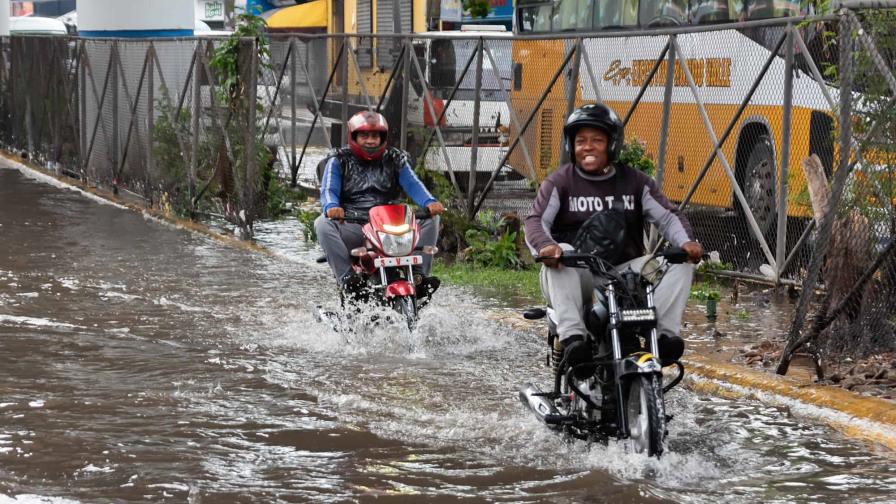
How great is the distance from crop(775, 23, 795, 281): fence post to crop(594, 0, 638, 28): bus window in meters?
5.31

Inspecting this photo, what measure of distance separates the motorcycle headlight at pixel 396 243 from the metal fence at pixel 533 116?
2560 mm

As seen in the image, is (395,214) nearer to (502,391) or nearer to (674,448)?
(502,391)

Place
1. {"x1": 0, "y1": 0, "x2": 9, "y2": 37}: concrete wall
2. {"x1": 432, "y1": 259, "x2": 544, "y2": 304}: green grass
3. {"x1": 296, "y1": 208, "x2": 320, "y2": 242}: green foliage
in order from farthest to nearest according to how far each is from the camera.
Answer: {"x1": 0, "y1": 0, "x2": 9, "y2": 37}: concrete wall
{"x1": 296, "y1": 208, "x2": 320, "y2": 242}: green foliage
{"x1": 432, "y1": 259, "x2": 544, "y2": 304}: green grass

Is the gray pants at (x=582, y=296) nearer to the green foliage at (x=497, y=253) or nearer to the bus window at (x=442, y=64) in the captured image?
the green foliage at (x=497, y=253)

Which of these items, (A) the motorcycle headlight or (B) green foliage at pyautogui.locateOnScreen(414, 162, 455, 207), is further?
(B) green foliage at pyautogui.locateOnScreen(414, 162, 455, 207)

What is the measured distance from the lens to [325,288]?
1160 centimetres

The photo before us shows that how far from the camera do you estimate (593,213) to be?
21.9 ft

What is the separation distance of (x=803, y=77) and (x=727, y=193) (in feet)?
4.51

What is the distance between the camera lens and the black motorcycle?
232 inches

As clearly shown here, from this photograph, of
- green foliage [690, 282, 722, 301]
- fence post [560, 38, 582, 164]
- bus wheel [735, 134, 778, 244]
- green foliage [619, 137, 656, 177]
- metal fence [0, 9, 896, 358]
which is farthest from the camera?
fence post [560, 38, 582, 164]

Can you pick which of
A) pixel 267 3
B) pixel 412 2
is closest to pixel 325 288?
pixel 412 2

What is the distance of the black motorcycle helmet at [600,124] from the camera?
21.5ft

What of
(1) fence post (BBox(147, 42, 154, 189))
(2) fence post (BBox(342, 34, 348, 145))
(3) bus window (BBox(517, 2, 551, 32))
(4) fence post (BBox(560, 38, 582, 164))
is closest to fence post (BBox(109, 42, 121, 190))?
(1) fence post (BBox(147, 42, 154, 189))

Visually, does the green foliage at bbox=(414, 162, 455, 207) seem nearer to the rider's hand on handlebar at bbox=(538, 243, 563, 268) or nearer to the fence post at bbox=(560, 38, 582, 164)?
the fence post at bbox=(560, 38, 582, 164)
